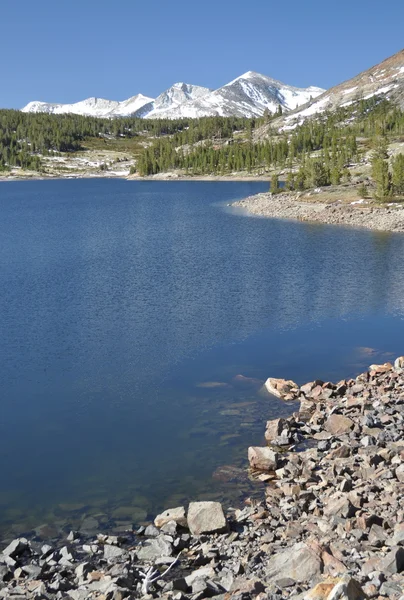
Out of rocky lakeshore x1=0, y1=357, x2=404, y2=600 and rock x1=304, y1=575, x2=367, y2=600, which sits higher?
rock x1=304, y1=575, x2=367, y2=600

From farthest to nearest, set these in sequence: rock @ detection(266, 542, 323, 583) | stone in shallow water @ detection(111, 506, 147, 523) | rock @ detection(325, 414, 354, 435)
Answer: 1. rock @ detection(325, 414, 354, 435)
2. stone in shallow water @ detection(111, 506, 147, 523)
3. rock @ detection(266, 542, 323, 583)

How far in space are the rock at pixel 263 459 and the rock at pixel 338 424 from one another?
3384mm

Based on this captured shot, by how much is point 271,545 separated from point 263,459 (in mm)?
5281

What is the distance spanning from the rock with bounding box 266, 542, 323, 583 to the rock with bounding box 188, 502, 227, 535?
8.44 feet

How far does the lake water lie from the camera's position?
2062 cm

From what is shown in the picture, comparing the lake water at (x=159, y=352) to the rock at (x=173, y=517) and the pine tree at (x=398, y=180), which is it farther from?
the pine tree at (x=398, y=180)

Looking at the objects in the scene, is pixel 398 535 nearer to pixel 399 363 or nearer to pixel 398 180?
pixel 399 363

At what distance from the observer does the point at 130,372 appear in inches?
1188

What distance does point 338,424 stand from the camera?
23.3 m

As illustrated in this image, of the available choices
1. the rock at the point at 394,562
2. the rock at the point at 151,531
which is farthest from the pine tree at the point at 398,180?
the rock at the point at 394,562

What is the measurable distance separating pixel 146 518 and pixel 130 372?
12.5 meters

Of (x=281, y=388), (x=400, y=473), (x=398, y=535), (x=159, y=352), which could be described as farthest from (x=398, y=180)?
(x=398, y=535)

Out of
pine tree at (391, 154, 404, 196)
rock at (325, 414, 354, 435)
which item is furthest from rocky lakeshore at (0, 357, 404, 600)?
pine tree at (391, 154, 404, 196)

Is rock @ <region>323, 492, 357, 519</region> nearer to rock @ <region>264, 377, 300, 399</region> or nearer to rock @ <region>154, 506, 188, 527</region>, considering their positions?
rock @ <region>154, 506, 188, 527</region>
